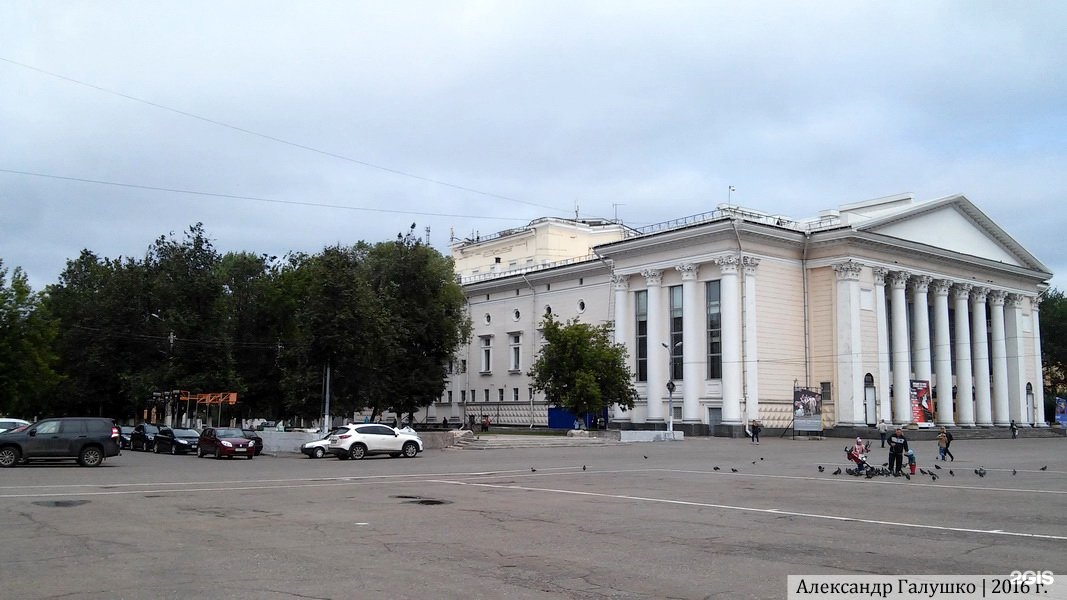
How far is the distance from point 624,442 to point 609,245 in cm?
2125

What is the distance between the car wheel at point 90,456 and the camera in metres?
29.5

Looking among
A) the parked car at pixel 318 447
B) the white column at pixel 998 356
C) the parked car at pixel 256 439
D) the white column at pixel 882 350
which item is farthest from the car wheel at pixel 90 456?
the white column at pixel 998 356

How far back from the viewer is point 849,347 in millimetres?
61750

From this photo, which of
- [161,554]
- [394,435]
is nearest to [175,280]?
[394,435]

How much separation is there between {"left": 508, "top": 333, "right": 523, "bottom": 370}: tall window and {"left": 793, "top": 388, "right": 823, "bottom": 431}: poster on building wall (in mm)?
27495

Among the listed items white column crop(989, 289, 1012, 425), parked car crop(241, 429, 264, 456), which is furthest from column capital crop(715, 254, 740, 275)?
parked car crop(241, 429, 264, 456)

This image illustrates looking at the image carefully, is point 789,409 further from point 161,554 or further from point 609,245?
point 161,554

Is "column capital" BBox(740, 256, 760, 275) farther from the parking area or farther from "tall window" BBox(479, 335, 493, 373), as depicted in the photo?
the parking area

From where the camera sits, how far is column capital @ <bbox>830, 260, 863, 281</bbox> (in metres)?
62.3

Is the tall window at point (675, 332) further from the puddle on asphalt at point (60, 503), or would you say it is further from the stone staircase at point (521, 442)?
the puddle on asphalt at point (60, 503)

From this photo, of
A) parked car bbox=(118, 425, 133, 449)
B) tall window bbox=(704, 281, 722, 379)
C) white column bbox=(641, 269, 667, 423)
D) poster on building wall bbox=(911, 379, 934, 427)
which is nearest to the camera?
parked car bbox=(118, 425, 133, 449)

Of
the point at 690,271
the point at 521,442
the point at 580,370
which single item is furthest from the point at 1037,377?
the point at 521,442

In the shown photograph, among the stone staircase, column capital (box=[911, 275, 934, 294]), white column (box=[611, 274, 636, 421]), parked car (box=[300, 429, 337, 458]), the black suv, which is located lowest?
the stone staircase

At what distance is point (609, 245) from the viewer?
69250mm
